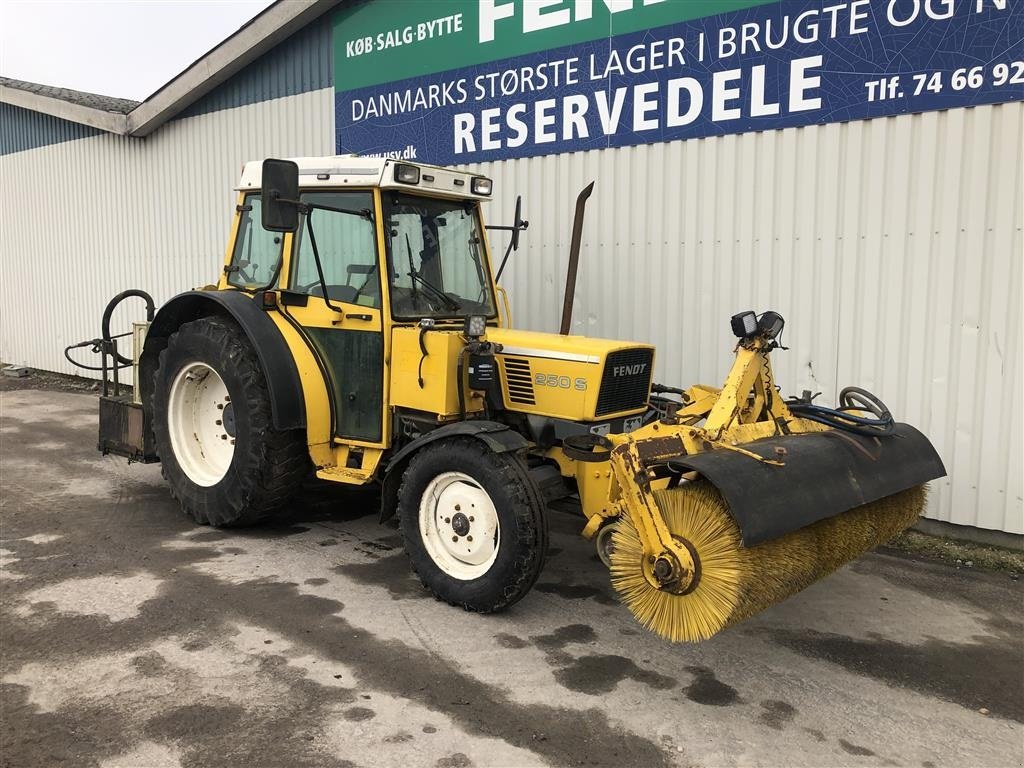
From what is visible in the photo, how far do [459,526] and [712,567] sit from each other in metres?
1.52

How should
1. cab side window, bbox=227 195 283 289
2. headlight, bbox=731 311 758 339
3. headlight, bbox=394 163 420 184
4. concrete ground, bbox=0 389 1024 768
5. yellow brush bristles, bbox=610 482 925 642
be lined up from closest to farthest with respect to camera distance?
concrete ground, bbox=0 389 1024 768 < yellow brush bristles, bbox=610 482 925 642 < headlight, bbox=731 311 758 339 < headlight, bbox=394 163 420 184 < cab side window, bbox=227 195 283 289

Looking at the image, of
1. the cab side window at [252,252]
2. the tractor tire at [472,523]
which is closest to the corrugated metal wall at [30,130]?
the cab side window at [252,252]

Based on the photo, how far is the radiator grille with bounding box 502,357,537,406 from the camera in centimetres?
480

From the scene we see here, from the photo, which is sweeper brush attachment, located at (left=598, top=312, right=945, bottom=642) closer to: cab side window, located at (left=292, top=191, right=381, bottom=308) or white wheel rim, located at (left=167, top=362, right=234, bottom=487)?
cab side window, located at (left=292, top=191, right=381, bottom=308)

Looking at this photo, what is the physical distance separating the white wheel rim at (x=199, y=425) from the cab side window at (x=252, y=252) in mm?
702

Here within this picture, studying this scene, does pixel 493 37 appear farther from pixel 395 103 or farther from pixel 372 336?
pixel 372 336

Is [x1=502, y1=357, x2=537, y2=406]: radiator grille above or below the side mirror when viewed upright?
below

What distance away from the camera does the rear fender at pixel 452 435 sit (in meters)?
4.31

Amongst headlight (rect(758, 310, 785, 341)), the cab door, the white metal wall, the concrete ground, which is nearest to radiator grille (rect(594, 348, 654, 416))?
headlight (rect(758, 310, 785, 341))

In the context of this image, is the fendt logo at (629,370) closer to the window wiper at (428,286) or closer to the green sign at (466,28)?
the window wiper at (428,286)

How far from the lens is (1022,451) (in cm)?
548

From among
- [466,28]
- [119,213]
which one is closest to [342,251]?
[466,28]

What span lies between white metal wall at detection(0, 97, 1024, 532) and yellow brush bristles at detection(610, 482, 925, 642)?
2.39 meters

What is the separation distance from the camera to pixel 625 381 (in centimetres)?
477
